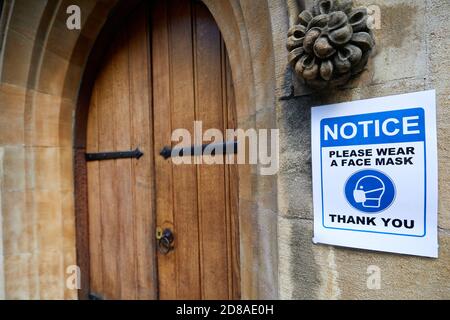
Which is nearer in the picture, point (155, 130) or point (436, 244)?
point (436, 244)

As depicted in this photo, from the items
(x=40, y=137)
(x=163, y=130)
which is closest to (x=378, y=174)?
(x=163, y=130)

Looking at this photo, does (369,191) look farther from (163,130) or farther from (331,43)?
(163,130)

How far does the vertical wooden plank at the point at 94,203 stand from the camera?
1269mm

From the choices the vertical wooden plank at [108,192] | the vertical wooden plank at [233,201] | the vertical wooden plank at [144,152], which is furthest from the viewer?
the vertical wooden plank at [108,192]

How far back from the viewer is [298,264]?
56 cm

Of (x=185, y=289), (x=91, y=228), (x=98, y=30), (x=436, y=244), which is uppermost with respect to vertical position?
(x=98, y=30)

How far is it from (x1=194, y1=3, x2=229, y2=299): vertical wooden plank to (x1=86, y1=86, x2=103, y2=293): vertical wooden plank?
0.62 metres

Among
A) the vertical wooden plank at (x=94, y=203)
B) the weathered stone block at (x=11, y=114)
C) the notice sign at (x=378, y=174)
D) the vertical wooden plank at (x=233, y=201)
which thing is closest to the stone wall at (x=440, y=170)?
the notice sign at (x=378, y=174)

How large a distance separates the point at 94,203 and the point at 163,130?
1.88 feet

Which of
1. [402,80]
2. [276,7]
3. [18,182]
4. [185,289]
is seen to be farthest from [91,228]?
[402,80]

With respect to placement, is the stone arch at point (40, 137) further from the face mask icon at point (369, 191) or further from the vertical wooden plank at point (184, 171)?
the face mask icon at point (369, 191)

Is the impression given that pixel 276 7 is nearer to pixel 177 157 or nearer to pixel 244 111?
pixel 244 111

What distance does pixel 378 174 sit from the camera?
0.47 metres
